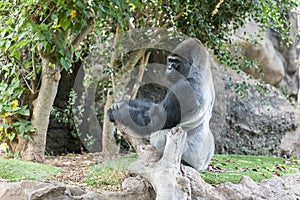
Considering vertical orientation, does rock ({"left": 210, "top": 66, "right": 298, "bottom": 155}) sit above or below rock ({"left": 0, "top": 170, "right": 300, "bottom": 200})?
above

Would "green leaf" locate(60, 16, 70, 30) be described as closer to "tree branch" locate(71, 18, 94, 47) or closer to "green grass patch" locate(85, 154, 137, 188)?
"tree branch" locate(71, 18, 94, 47)

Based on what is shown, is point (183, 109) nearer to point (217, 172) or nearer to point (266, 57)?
point (217, 172)

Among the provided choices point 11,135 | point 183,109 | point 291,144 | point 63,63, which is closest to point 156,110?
point 183,109

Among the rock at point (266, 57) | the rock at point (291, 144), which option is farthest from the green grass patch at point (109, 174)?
the rock at point (266, 57)

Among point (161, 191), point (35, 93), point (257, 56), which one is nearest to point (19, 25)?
point (35, 93)

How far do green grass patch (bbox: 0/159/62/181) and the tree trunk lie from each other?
1.53ft

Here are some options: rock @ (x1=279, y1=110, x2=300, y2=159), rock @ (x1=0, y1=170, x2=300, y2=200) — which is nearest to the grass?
rock @ (x1=0, y1=170, x2=300, y2=200)

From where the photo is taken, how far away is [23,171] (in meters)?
3.03

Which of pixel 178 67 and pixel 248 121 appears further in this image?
pixel 248 121

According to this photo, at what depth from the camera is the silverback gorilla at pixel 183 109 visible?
3.12 metres

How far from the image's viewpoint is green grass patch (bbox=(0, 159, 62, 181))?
2.95m

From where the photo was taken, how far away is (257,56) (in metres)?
7.79

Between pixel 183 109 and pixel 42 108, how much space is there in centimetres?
138

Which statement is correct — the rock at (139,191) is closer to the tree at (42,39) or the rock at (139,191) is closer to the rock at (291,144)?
the tree at (42,39)
